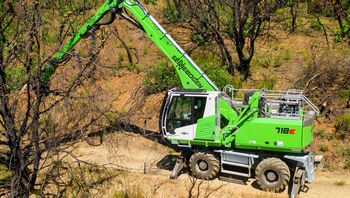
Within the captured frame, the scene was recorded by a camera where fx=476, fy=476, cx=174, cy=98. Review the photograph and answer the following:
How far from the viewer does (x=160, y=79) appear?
1853 centimetres

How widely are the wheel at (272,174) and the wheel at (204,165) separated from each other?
1131 mm

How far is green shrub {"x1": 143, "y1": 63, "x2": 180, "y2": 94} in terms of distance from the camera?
717 inches

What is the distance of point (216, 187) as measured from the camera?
40.1 ft

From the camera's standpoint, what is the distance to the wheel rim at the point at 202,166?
41.1 feet

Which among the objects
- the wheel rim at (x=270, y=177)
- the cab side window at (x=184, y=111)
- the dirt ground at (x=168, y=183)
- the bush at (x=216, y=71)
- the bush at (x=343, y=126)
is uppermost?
the bush at (x=216, y=71)

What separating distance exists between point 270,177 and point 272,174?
0.30 ft

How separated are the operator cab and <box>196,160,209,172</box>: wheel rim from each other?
2.33 feet

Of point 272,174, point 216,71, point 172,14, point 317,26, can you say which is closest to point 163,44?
point 272,174

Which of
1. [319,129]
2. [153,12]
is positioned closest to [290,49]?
[319,129]

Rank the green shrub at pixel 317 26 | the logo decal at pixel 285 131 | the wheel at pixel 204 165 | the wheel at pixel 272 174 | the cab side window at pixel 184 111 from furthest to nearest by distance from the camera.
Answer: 1. the green shrub at pixel 317 26
2. the wheel at pixel 204 165
3. the cab side window at pixel 184 111
4. the wheel at pixel 272 174
5. the logo decal at pixel 285 131

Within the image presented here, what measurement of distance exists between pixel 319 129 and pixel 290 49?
249 inches

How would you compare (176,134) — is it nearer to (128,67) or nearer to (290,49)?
(128,67)

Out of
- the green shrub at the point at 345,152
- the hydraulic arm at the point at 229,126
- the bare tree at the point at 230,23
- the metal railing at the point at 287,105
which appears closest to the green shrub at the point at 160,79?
the bare tree at the point at 230,23

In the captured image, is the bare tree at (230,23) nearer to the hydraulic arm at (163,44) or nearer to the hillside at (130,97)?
the hillside at (130,97)
